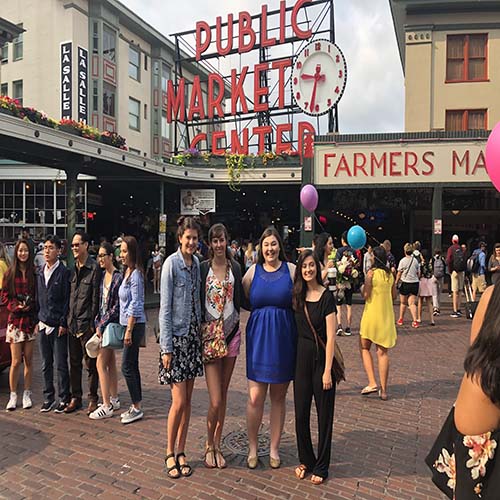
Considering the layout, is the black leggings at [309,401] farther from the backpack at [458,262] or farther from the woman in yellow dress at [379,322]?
the backpack at [458,262]

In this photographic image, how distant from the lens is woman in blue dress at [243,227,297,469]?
3729 millimetres

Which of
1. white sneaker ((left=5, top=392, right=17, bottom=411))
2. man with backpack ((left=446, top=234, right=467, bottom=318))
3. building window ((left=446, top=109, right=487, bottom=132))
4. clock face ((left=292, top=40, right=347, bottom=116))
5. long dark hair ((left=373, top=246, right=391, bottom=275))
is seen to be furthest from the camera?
building window ((left=446, top=109, right=487, bottom=132))

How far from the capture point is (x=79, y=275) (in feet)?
16.7

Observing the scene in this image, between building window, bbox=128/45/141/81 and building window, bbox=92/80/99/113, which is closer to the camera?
building window, bbox=92/80/99/113

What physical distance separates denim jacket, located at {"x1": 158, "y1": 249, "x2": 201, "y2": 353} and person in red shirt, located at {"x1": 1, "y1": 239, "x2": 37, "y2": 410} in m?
2.25

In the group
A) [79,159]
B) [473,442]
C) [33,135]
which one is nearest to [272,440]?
[473,442]

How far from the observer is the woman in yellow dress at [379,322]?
5.61m

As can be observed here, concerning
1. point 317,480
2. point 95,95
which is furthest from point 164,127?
point 317,480

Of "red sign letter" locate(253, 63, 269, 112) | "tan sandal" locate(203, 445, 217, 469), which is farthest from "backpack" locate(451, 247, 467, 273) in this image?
"red sign letter" locate(253, 63, 269, 112)

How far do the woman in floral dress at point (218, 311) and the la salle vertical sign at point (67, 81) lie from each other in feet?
78.4

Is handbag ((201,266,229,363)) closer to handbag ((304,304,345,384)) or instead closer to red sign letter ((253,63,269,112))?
handbag ((304,304,345,384))

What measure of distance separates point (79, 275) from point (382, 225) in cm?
1954

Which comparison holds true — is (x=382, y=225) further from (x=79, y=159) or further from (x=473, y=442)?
(x=473, y=442)

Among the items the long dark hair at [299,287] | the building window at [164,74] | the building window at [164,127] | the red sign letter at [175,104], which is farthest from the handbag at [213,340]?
the building window at [164,74]
